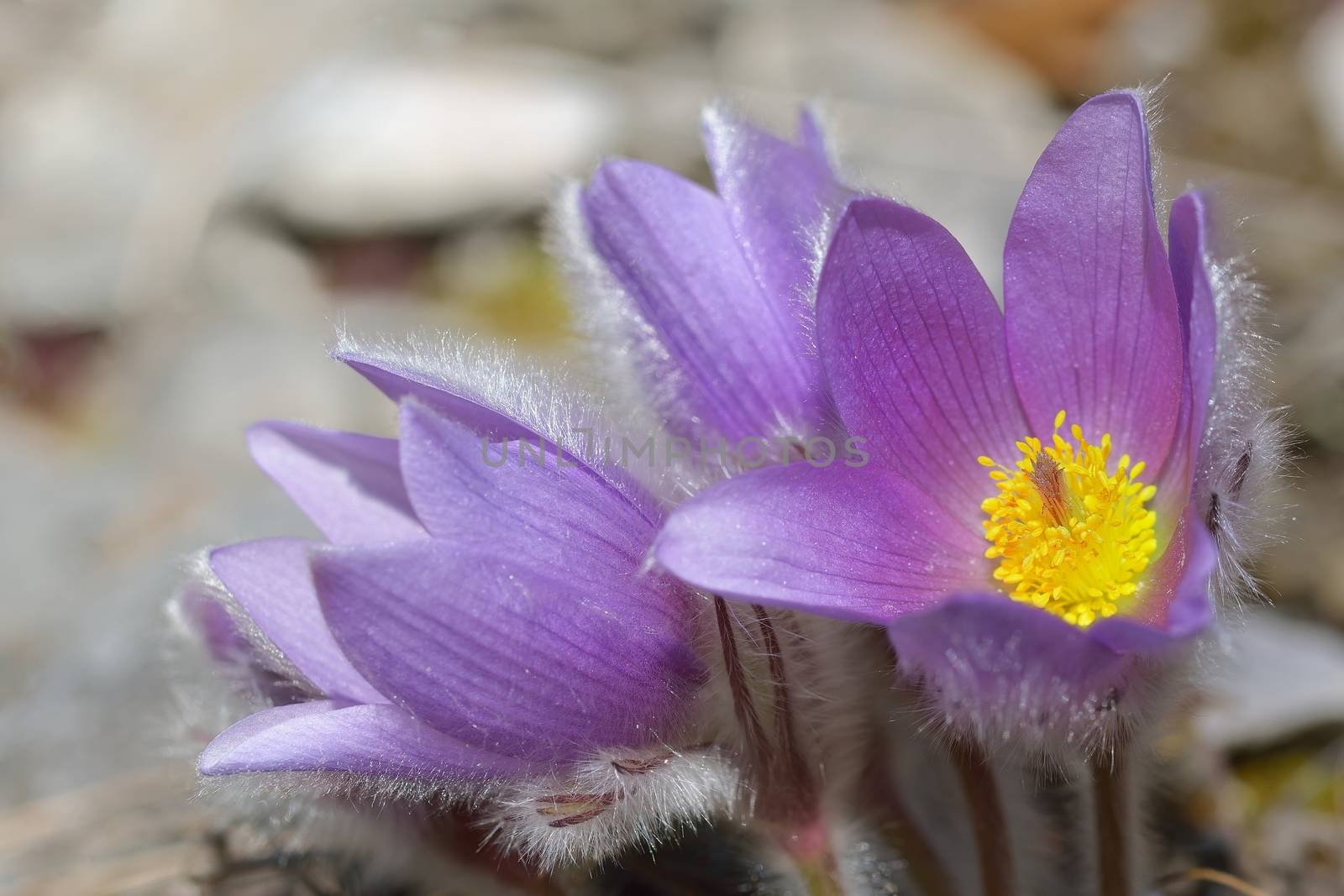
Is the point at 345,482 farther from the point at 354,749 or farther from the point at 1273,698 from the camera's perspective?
the point at 1273,698

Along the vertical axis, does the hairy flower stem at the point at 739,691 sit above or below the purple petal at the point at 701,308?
below

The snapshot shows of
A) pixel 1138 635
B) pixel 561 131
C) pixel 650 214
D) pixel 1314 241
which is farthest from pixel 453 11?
pixel 1138 635

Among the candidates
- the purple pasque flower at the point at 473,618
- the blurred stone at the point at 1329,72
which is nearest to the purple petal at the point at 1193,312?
the purple pasque flower at the point at 473,618

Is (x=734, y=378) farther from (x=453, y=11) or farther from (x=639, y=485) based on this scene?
(x=453, y=11)

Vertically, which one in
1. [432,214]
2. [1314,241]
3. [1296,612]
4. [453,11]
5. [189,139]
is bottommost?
[1296,612]

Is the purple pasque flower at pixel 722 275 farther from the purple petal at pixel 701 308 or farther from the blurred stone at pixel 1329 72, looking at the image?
the blurred stone at pixel 1329 72
